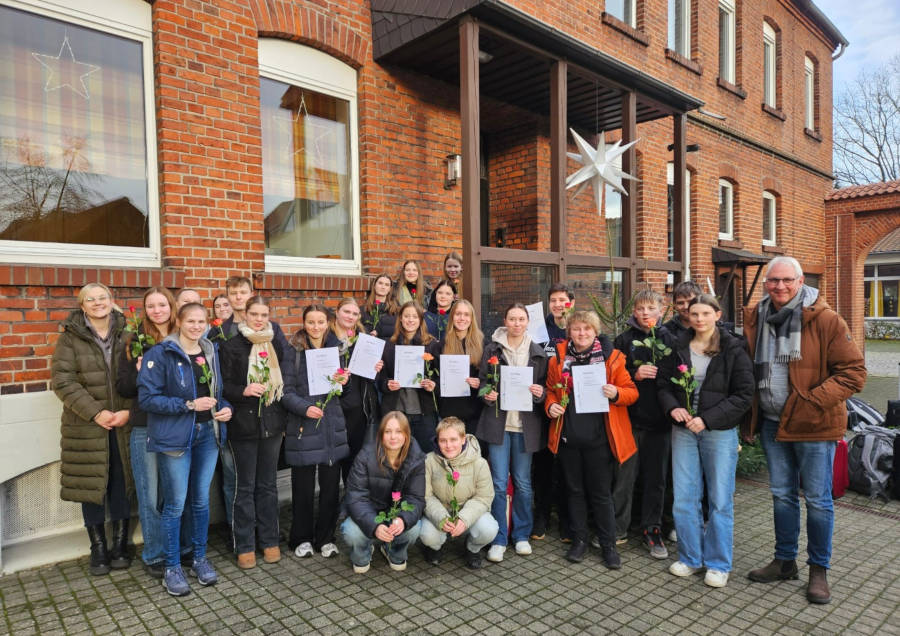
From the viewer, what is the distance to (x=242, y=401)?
383 cm

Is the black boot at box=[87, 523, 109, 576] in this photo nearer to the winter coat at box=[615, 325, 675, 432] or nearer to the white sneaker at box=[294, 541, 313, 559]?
the white sneaker at box=[294, 541, 313, 559]

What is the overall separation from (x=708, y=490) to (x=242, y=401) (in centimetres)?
318

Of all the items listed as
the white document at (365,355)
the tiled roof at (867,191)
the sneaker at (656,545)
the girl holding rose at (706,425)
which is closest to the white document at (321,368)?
the white document at (365,355)

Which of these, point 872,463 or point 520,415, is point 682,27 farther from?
point 520,415

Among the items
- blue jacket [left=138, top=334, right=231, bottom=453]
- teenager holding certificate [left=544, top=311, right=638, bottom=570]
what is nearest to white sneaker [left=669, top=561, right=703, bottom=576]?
teenager holding certificate [left=544, top=311, right=638, bottom=570]

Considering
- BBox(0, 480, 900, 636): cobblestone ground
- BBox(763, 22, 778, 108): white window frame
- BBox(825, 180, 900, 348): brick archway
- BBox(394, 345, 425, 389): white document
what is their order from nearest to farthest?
BBox(0, 480, 900, 636): cobblestone ground → BBox(394, 345, 425, 389): white document → BBox(763, 22, 778, 108): white window frame → BBox(825, 180, 900, 348): brick archway

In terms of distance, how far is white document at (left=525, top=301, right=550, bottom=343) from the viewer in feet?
16.1

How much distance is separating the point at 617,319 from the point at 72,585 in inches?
195

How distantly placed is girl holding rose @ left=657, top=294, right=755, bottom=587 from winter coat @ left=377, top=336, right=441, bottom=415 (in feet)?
5.37

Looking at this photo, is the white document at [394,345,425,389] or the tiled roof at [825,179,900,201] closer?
the white document at [394,345,425,389]

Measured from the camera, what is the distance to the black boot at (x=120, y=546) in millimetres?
3967

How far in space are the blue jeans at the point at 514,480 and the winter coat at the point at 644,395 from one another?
0.87 m

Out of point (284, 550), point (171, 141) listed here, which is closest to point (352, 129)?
point (171, 141)

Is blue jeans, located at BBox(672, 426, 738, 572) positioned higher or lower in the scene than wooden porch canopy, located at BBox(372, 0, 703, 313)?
lower
